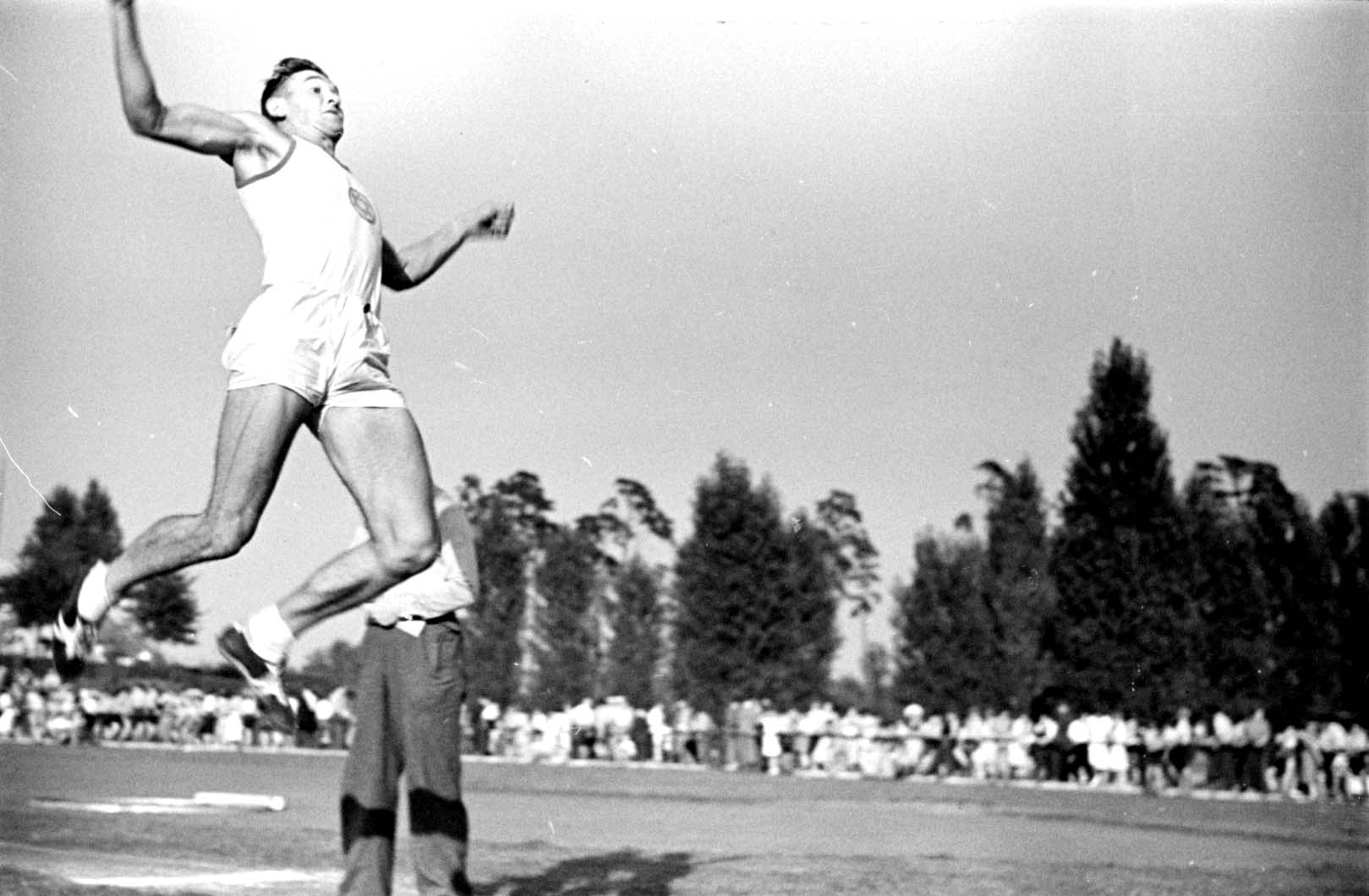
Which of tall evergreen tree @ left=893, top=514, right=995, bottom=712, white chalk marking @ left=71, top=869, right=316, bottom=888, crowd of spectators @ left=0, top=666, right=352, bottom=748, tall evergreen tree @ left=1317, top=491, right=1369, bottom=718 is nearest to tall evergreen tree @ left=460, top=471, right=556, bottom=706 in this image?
crowd of spectators @ left=0, top=666, right=352, bottom=748

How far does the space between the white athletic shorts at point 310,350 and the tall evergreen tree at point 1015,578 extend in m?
36.4

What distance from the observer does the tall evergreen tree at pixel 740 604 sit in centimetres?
4009

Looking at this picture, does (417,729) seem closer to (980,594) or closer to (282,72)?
(282,72)

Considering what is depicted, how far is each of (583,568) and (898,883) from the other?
3070 centimetres

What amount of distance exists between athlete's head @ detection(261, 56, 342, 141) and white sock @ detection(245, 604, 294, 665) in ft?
5.77

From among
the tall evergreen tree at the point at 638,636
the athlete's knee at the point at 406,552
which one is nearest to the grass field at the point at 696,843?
the athlete's knee at the point at 406,552

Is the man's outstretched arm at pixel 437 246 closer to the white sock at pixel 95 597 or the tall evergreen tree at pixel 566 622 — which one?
the white sock at pixel 95 597

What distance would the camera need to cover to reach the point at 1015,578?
45.2 m

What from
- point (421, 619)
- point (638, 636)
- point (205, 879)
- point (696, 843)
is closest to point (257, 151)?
point (421, 619)

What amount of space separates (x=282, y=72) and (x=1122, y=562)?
31.7m

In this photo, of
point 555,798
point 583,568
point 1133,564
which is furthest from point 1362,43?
point 583,568

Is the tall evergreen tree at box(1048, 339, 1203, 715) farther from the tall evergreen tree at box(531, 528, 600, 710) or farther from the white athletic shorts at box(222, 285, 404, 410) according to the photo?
the white athletic shorts at box(222, 285, 404, 410)

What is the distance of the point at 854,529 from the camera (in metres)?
41.5

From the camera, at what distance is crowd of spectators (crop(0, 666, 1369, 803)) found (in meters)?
25.5
